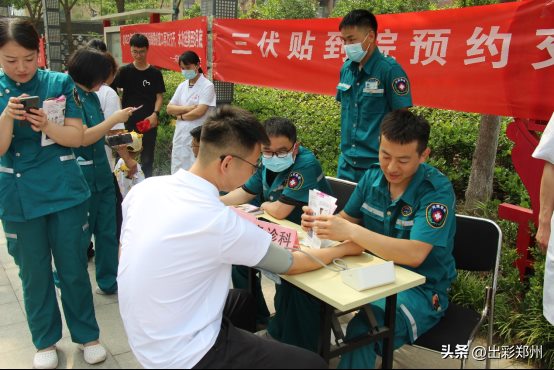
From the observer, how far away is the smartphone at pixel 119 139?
3262 mm

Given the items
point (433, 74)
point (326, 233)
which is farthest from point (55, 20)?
point (326, 233)

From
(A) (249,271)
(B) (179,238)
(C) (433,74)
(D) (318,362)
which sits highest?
(C) (433,74)

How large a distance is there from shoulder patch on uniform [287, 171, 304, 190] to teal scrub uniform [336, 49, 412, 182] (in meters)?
0.68

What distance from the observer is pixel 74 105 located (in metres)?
2.37

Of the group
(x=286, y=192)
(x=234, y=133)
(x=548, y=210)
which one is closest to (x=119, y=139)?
(x=286, y=192)

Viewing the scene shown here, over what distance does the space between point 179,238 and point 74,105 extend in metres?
1.30

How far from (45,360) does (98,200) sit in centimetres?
102

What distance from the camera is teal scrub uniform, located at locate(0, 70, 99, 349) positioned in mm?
2232

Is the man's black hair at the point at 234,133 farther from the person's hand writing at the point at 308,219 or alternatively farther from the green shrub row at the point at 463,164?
the green shrub row at the point at 463,164

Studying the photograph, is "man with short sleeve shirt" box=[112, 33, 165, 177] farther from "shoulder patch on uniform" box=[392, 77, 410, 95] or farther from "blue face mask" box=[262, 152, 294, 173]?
"shoulder patch on uniform" box=[392, 77, 410, 95]

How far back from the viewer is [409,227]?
215 centimetres

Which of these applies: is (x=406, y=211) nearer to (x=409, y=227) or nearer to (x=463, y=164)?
(x=409, y=227)

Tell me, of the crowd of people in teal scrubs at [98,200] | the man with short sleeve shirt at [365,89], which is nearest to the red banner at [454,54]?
the man with short sleeve shirt at [365,89]

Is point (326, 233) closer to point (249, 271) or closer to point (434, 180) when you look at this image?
point (434, 180)
